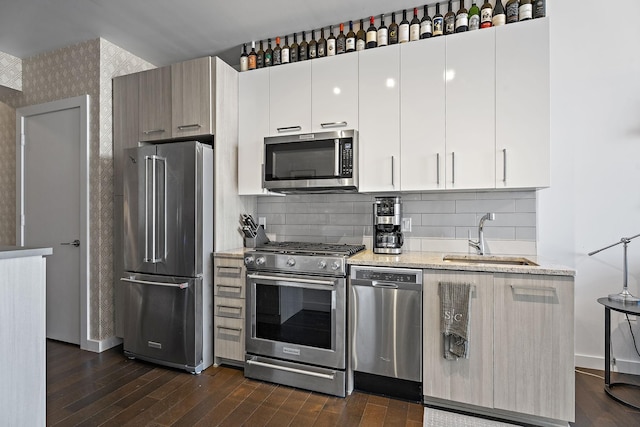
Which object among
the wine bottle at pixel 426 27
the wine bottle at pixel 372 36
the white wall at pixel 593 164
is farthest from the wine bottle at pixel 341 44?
the white wall at pixel 593 164

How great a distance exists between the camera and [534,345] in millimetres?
1864

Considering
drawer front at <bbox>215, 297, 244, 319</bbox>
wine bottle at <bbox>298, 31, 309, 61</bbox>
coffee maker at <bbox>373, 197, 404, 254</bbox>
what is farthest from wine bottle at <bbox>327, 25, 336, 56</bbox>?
drawer front at <bbox>215, 297, 244, 319</bbox>

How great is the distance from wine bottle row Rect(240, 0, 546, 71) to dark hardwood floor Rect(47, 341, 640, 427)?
2.58 m

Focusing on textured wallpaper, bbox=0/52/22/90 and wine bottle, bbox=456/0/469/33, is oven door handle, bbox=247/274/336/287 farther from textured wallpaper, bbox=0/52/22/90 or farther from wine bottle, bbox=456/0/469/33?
textured wallpaper, bbox=0/52/22/90

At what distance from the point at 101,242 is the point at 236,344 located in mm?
1611

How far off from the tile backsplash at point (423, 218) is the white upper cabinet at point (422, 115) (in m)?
0.35

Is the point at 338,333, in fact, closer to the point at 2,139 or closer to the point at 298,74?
the point at 298,74

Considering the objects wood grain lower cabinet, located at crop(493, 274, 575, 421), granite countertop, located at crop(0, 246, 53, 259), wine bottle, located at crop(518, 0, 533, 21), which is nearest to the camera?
granite countertop, located at crop(0, 246, 53, 259)

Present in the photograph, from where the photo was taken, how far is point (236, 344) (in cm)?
256

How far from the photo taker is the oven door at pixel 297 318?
2223 mm

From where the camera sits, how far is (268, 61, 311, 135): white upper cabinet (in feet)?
8.89

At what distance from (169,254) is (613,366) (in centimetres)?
350

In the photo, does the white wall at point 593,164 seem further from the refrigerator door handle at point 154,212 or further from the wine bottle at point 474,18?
the refrigerator door handle at point 154,212

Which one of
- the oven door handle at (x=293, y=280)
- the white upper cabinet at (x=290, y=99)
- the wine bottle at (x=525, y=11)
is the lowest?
the oven door handle at (x=293, y=280)
